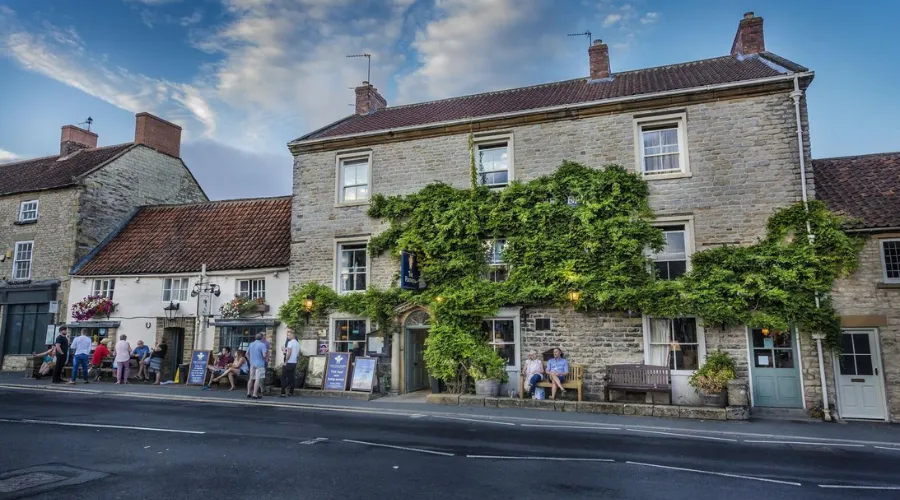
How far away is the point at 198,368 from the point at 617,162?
48.5ft

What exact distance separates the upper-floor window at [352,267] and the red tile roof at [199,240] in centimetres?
218

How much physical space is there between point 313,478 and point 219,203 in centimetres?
2017

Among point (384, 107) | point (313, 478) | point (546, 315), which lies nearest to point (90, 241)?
point (384, 107)

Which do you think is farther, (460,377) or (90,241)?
(90,241)

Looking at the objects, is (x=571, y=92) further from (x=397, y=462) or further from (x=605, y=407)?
(x=397, y=462)

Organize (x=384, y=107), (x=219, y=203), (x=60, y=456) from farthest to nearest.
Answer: (x=219, y=203) → (x=384, y=107) → (x=60, y=456)

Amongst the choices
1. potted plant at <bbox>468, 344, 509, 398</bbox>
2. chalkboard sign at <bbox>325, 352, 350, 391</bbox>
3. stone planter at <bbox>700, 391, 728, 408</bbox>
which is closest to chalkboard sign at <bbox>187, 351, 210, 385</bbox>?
chalkboard sign at <bbox>325, 352, 350, 391</bbox>

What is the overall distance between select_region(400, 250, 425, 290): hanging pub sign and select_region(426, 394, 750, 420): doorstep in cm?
327

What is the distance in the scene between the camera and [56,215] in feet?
77.9

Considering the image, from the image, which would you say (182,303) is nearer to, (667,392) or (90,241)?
(90,241)

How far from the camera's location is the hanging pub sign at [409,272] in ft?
52.9

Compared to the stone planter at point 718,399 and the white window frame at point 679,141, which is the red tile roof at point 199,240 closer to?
the white window frame at point 679,141

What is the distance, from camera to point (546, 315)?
51.3 ft

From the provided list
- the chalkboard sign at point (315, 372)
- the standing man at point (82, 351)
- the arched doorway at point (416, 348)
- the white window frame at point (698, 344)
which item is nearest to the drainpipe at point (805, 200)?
the white window frame at point (698, 344)
